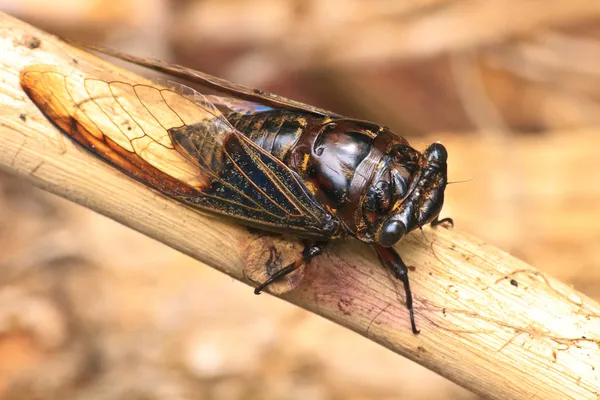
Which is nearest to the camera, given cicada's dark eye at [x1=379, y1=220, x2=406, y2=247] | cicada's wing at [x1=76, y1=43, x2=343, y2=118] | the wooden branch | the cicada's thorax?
the wooden branch

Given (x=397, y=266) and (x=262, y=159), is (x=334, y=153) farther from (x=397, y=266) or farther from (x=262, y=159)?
(x=397, y=266)

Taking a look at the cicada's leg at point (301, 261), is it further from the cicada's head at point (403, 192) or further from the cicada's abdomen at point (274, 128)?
the cicada's abdomen at point (274, 128)

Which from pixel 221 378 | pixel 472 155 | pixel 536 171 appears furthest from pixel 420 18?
pixel 221 378

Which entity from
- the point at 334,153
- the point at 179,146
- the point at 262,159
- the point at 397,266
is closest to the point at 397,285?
the point at 397,266

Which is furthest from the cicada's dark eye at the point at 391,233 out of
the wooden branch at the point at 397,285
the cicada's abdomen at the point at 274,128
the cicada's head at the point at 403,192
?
the cicada's abdomen at the point at 274,128

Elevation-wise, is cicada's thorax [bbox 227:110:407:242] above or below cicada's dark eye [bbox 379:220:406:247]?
above

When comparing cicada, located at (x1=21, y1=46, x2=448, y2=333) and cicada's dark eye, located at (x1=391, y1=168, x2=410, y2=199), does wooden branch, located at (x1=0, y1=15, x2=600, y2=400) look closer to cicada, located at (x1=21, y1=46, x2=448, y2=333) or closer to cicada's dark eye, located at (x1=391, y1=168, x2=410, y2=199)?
cicada, located at (x1=21, y1=46, x2=448, y2=333)

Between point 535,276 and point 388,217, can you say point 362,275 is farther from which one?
point 535,276

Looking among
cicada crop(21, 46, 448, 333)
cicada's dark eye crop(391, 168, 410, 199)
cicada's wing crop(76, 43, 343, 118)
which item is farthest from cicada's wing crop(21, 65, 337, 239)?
cicada's dark eye crop(391, 168, 410, 199)
